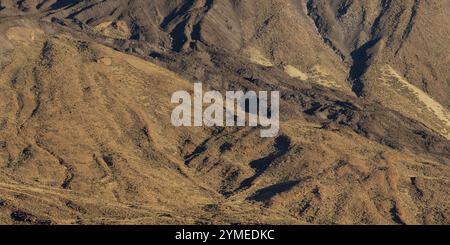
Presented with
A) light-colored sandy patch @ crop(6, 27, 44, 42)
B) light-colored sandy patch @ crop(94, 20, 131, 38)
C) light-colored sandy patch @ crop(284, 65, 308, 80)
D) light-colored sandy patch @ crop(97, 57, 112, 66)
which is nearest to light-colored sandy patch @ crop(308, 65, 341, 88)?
light-colored sandy patch @ crop(284, 65, 308, 80)

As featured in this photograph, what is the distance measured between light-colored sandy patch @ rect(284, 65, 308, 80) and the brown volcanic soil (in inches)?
12.3

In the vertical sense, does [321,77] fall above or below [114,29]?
below

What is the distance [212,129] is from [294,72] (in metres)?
43.7

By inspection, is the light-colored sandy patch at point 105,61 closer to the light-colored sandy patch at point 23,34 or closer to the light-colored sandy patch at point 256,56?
the light-colored sandy patch at point 23,34

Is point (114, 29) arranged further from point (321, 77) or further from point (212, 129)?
point (212, 129)

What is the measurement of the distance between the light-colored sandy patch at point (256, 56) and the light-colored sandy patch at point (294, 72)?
102 inches

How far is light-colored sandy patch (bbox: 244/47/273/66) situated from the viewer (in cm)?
17115

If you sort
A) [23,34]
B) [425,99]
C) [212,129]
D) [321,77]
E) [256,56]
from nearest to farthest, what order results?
[212,129] → [23,34] → [425,99] → [321,77] → [256,56]

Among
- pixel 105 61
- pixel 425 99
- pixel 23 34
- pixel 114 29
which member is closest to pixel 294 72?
pixel 425 99

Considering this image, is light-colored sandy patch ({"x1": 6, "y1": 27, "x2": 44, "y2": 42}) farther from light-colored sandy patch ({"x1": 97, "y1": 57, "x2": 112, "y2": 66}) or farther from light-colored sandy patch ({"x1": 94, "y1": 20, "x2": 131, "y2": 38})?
light-colored sandy patch ({"x1": 94, "y1": 20, "x2": 131, "y2": 38})

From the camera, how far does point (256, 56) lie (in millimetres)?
173125

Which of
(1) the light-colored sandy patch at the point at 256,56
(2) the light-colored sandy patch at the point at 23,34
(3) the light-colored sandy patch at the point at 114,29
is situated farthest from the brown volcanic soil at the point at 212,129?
(3) the light-colored sandy patch at the point at 114,29
